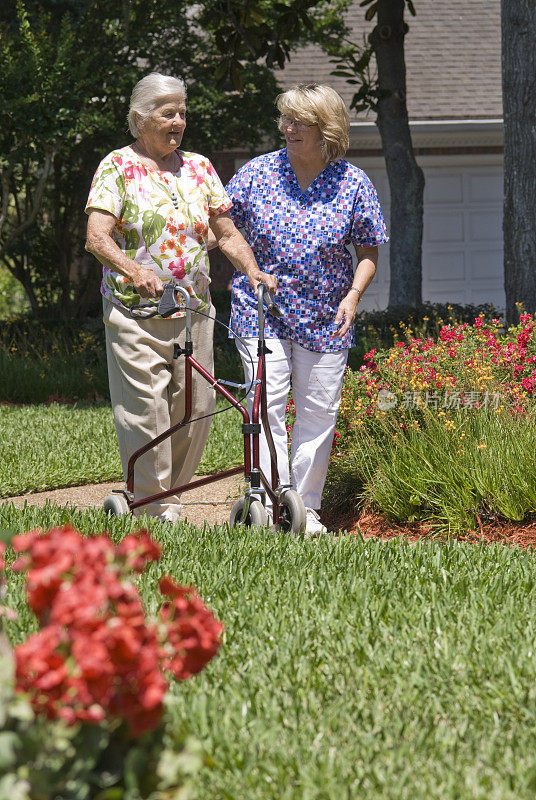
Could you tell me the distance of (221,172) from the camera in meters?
17.1

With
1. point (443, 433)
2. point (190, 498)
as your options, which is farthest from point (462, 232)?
point (443, 433)

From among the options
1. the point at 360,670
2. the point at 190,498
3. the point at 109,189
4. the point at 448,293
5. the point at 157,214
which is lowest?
the point at 448,293

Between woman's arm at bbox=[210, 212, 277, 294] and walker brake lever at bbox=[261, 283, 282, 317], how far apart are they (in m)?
0.10

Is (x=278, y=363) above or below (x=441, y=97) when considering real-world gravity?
below

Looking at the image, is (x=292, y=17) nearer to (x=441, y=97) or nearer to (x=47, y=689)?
(x=441, y=97)

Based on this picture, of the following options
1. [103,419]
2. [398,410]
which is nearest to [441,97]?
[103,419]

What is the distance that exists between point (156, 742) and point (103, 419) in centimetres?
766

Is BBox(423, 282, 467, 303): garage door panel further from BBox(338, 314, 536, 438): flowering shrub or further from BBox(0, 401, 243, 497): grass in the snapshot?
BBox(338, 314, 536, 438): flowering shrub

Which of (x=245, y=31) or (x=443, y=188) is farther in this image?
(x=443, y=188)

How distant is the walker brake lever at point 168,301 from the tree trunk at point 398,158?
799cm

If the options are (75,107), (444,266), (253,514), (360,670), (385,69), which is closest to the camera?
(360,670)

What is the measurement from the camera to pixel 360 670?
3184mm

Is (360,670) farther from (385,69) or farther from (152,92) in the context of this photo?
(385,69)

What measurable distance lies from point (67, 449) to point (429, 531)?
361 cm
